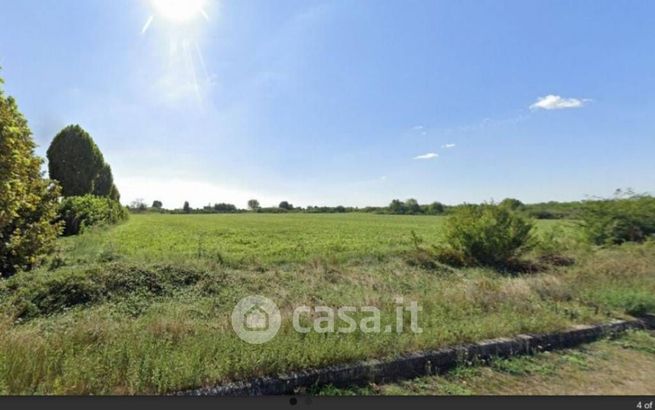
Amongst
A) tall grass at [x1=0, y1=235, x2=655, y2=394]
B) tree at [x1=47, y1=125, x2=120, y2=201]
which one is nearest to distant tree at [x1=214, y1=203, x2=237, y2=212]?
tree at [x1=47, y1=125, x2=120, y2=201]

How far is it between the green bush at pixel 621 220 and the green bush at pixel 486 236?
11.0 ft

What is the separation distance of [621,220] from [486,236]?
5.15 metres

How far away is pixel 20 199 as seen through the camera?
5.50m

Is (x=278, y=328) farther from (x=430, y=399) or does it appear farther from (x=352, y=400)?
(x=430, y=399)

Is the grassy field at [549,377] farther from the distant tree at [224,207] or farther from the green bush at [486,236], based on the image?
the distant tree at [224,207]

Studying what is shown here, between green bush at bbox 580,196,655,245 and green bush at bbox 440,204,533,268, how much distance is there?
3.34 meters

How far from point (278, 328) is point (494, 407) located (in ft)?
7.74

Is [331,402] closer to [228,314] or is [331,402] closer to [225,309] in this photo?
[228,314]

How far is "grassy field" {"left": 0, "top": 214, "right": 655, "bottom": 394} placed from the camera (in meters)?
2.98

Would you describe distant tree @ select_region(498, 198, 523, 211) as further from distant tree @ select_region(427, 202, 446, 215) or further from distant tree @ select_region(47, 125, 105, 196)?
distant tree @ select_region(427, 202, 446, 215)

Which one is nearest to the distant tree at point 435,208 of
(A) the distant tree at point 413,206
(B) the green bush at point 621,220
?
(A) the distant tree at point 413,206

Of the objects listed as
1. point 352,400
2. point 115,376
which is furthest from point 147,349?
point 352,400

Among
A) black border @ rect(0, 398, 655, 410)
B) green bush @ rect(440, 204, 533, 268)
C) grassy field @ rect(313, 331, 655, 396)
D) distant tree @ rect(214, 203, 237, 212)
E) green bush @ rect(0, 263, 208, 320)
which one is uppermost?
distant tree @ rect(214, 203, 237, 212)

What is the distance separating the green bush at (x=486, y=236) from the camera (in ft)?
32.7
